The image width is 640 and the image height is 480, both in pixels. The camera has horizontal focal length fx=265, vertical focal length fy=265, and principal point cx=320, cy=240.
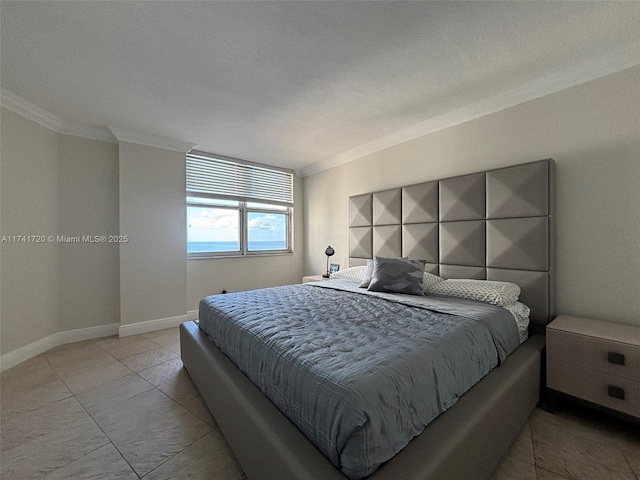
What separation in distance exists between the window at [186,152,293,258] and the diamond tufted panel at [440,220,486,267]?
2.85m

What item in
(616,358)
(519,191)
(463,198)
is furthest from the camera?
(463,198)

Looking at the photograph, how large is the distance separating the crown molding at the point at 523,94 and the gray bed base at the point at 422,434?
209cm

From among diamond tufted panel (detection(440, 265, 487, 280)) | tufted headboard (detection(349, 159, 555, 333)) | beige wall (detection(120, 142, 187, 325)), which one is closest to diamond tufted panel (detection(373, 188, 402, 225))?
tufted headboard (detection(349, 159, 555, 333))

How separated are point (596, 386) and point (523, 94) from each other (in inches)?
89.8

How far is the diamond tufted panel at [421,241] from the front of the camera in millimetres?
2873

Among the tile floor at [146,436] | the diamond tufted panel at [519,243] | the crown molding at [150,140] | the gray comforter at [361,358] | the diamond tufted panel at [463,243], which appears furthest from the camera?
the crown molding at [150,140]

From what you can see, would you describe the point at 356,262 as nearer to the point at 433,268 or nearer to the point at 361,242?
the point at 361,242

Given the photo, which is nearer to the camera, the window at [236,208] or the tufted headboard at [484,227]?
the tufted headboard at [484,227]

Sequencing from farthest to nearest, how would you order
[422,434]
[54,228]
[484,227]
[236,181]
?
[236,181]
[54,228]
[484,227]
[422,434]

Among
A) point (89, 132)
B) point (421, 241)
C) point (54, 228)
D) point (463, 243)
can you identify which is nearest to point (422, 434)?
point (463, 243)

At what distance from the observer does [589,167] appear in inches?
80.2

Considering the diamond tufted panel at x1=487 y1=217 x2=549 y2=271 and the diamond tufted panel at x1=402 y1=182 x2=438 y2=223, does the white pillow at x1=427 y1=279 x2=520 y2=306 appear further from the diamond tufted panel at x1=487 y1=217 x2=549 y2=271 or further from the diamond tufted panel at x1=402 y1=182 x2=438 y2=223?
the diamond tufted panel at x1=402 y1=182 x2=438 y2=223

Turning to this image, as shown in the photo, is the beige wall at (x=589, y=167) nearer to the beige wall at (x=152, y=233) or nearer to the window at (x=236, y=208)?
the window at (x=236, y=208)

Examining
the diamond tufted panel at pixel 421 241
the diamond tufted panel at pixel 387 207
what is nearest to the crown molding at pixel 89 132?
the diamond tufted panel at pixel 387 207
